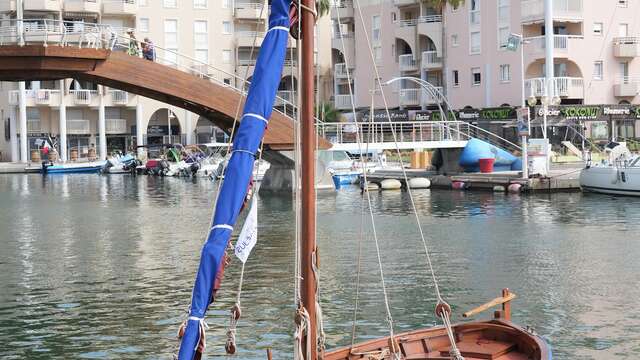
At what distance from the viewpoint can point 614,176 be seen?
4984cm

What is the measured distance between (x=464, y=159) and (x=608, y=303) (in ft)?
129

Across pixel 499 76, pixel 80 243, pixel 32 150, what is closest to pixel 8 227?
pixel 80 243

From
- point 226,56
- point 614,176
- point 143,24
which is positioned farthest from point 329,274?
point 226,56

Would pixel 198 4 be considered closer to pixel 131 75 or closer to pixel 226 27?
pixel 226 27

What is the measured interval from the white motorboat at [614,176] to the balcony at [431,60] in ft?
115

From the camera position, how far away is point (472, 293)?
2305 cm

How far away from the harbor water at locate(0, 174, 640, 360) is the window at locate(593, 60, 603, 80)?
30667 mm

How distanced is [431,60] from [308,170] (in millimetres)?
77663

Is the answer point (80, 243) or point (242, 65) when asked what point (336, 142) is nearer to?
point (80, 243)

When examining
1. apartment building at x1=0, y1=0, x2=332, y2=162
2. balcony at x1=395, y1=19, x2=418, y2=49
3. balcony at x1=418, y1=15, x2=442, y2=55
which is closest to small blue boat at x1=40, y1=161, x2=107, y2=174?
apartment building at x1=0, y1=0, x2=332, y2=162

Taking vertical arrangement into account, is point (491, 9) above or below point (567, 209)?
above

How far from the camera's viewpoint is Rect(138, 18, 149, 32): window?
318 feet

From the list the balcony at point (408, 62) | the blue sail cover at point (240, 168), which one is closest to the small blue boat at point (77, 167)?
the balcony at point (408, 62)

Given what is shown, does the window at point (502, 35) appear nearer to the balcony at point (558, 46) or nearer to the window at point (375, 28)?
the balcony at point (558, 46)
